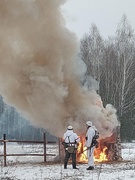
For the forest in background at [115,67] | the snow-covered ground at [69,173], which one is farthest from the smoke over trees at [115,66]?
the snow-covered ground at [69,173]

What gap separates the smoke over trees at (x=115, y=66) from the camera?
122 ft

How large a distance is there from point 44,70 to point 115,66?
66.1 ft

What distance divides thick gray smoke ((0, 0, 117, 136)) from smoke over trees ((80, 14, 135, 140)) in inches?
641

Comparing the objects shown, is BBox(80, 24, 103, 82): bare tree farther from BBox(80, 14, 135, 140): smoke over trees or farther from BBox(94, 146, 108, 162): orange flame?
BBox(94, 146, 108, 162): orange flame

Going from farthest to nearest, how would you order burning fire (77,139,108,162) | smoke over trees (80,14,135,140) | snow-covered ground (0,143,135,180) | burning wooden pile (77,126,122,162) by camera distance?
smoke over trees (80,14,135,140)
burning wooden pile (77,126,122,162)
burning fire (77,139,108,162)
snow-covered ground (0,143,135,180)

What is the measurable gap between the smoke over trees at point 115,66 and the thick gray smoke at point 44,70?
16.3 m

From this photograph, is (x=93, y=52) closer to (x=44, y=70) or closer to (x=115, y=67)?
(x=115, y=67)

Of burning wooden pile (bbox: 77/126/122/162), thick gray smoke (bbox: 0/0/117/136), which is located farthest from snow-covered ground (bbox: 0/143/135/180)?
thick gray smoke (bbox: 0/0/117/136)

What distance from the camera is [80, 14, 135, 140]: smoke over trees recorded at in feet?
122

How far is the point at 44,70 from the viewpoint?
1933 centimetres

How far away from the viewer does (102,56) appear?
39344 mm

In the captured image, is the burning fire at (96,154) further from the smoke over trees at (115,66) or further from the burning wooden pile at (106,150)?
the smoke over trees at (115,66)

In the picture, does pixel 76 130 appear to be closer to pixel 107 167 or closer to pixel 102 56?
pixel 107 167

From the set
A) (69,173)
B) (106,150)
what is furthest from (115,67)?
(69,173)
